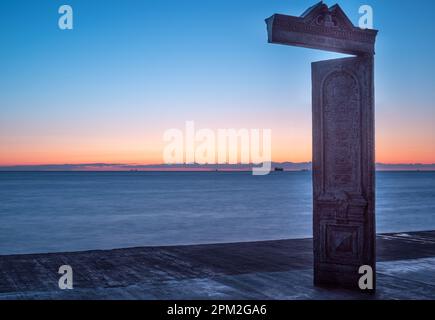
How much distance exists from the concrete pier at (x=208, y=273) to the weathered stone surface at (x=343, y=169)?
18.7 inches

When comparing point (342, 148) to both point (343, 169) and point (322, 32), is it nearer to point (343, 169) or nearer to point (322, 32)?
point (343, 169)

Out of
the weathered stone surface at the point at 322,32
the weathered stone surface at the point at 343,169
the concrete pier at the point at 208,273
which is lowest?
the concrete pier at the point at 208,273

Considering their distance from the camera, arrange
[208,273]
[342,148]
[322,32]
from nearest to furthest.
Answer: [322,32] < [342,148] < [208,273]

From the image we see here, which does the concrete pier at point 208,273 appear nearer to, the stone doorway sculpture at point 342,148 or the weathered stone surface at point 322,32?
the stone doorway sculpture at point 342,148

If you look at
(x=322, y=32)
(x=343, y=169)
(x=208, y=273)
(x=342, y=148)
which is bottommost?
(x=208, y=273)

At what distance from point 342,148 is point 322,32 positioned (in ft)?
5.42

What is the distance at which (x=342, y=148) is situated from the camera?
764 cm

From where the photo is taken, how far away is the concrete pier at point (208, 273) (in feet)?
24.0

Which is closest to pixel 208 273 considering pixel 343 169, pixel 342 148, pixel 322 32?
pixel 343 169

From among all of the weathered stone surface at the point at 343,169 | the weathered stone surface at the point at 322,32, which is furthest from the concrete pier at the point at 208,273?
the weathered stone surface at the point at 322,32

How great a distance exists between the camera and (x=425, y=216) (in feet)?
100

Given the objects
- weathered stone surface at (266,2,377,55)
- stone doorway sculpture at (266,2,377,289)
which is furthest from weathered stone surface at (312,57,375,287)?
weathered stone surface at (266,2,377,55)
